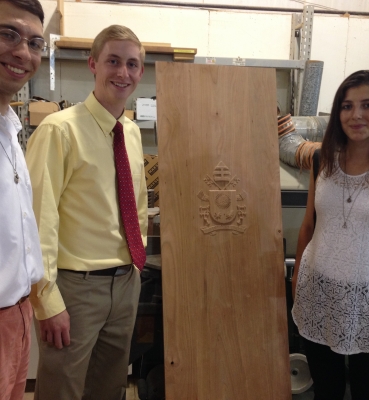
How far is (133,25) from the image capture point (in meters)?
2.76

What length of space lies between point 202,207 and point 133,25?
1.76m

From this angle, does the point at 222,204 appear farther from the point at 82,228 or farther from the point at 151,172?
the point at 151,172

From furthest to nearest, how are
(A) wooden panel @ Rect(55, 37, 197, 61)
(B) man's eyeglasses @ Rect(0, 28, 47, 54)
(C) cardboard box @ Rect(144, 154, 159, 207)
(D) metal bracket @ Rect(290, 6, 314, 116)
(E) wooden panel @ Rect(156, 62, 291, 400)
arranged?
1. (D) metal bracket @ Rect(290, 6, 314, 116)
2. (C) cardboard box @ Rect(144, 154, 159, 207)
3. (A) wooden panel @ Rect(55, 37, 197, 61)
4. (E) wooden panel @ Rect(156, 62, 291, 400)
5. (B) man's eyeglasses @ Rect(0, 28, 47, 54)

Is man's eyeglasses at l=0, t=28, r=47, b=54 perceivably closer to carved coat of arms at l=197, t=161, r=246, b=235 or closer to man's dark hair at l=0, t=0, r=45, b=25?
man's dark hair at l=0, t=0, r=45, b=25

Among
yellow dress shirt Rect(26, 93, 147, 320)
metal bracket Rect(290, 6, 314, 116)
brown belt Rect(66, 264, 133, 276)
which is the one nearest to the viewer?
yellow dress shirt Rect(26, 93, 147, 320)

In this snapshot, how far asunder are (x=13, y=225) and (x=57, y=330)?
49cm

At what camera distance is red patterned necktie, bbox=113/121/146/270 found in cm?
136

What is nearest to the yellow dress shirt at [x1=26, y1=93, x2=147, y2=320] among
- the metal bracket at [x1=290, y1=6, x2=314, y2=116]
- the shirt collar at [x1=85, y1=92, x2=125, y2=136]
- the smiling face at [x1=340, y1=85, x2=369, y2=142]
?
the shirt collar at [x1=85, y1=92, x2=125, y2=136]

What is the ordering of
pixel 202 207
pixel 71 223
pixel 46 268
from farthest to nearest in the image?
pixel 202 207, pixel 71 223, pixel 46 268

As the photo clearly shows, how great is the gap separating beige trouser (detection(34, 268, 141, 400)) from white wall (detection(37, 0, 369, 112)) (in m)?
2.03

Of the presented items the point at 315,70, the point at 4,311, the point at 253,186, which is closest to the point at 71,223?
the point at 4,311

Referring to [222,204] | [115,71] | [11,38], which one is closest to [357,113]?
[222,204]

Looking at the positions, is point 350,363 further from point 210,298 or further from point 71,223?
point 71,223

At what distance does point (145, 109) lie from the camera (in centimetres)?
260
